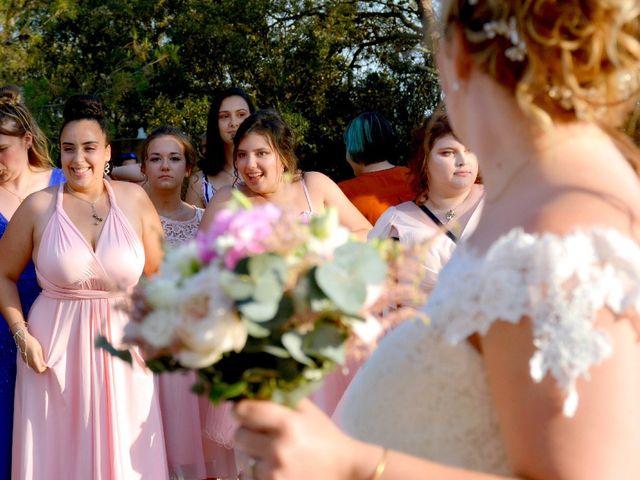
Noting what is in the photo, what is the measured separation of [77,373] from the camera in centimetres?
477

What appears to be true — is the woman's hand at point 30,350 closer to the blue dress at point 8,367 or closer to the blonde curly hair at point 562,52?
the blue dress at point 8,367

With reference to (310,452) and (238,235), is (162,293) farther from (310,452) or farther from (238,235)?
(310,452)

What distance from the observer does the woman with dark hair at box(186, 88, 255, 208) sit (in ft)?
Answer: 20.6

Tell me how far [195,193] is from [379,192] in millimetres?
1481

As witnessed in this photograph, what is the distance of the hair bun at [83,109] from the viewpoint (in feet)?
17.2

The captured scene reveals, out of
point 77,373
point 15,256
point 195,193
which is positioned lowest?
point 77,373

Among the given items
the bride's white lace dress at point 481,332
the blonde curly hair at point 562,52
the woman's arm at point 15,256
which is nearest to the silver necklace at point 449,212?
the woman's arm at point 15,256

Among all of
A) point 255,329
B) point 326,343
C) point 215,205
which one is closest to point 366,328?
point 326,343

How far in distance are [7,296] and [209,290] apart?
153 inches

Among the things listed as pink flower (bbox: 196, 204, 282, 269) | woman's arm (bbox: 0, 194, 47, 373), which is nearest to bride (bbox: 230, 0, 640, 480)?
pink flower (bbox: 196, 204, 282, 269)

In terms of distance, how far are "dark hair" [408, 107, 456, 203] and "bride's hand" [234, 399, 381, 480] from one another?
3.81 meters

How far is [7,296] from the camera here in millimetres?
4832

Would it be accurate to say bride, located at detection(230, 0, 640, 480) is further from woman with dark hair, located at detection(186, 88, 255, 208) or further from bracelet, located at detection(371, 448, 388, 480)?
woman with dark hair, located at detection(186, 88, 255, 208)

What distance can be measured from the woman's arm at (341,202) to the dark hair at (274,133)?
143 mm
